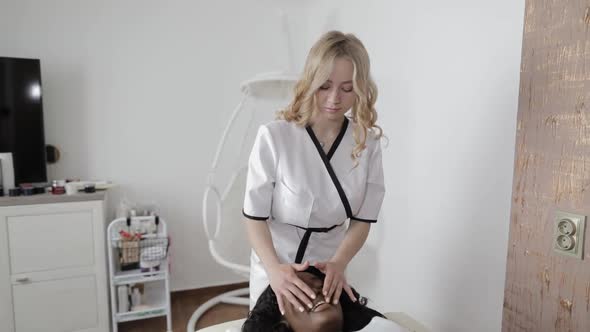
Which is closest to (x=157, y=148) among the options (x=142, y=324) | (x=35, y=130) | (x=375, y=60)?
(x=35, y=130)

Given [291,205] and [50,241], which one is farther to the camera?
[50,241]

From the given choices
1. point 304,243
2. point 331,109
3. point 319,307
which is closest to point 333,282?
point 319,307

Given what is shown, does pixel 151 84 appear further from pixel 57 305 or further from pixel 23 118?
pixel 57 305

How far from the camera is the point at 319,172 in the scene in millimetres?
1139

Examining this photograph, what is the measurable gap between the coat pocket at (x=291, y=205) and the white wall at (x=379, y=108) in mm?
769

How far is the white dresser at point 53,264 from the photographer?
6.46 ft

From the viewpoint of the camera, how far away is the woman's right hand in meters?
0.95

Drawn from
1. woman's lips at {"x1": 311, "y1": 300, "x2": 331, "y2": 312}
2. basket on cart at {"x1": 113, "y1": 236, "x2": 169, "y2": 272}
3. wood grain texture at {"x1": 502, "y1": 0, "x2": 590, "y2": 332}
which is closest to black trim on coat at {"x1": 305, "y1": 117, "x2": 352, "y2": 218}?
woman's lips at {"x1": 311, "y1": 300, "x2": 331, "y2": 312}

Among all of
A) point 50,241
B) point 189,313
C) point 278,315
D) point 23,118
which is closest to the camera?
point 278,315

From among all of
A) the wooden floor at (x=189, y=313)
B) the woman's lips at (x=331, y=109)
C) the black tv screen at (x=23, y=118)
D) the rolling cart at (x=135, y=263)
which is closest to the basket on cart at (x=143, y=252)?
the rolling cart at (x=135, y=263)

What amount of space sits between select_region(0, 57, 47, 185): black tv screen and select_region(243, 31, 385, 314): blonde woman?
1.80m

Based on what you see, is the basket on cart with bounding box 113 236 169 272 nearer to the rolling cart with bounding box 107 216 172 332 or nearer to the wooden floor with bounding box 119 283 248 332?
the rolling cart with bounding box 107 216 172 332

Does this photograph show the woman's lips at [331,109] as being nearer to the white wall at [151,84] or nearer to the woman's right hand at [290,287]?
the woman's right hand at [290,287]

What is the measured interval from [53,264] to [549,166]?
7.79ft
